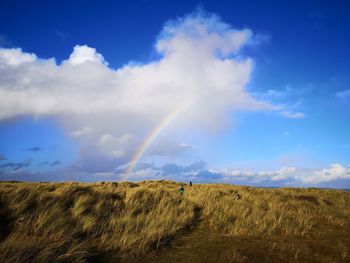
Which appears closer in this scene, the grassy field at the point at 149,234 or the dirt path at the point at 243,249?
the grassy field at the point at 149,234

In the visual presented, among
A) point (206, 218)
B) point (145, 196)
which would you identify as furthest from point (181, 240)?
point (145, 196)

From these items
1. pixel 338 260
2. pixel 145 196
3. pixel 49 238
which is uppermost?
pixel 145 196

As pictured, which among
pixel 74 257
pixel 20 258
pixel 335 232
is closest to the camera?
pixel 20 258

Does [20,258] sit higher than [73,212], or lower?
lower

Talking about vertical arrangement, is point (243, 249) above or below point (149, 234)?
below

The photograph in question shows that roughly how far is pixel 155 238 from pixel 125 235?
89cm

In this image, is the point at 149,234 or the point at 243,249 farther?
the point at 149,234

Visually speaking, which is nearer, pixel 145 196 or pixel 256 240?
pixel 256 240

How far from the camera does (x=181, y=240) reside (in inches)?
349

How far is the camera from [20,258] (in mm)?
5922

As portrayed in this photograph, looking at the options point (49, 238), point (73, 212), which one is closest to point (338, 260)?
point (49, 238)

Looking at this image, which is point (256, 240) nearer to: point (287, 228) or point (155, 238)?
point (287, 228)

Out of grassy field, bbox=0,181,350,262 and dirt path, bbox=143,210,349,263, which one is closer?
grassy field, bbox=0,181,350,262

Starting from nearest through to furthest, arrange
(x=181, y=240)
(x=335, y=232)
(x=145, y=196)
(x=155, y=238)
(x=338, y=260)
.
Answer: (x=338, y=260)
(x=155, y=238)
(x=181, y=240)
(x=335, y=232)
(x=145, y=196)
